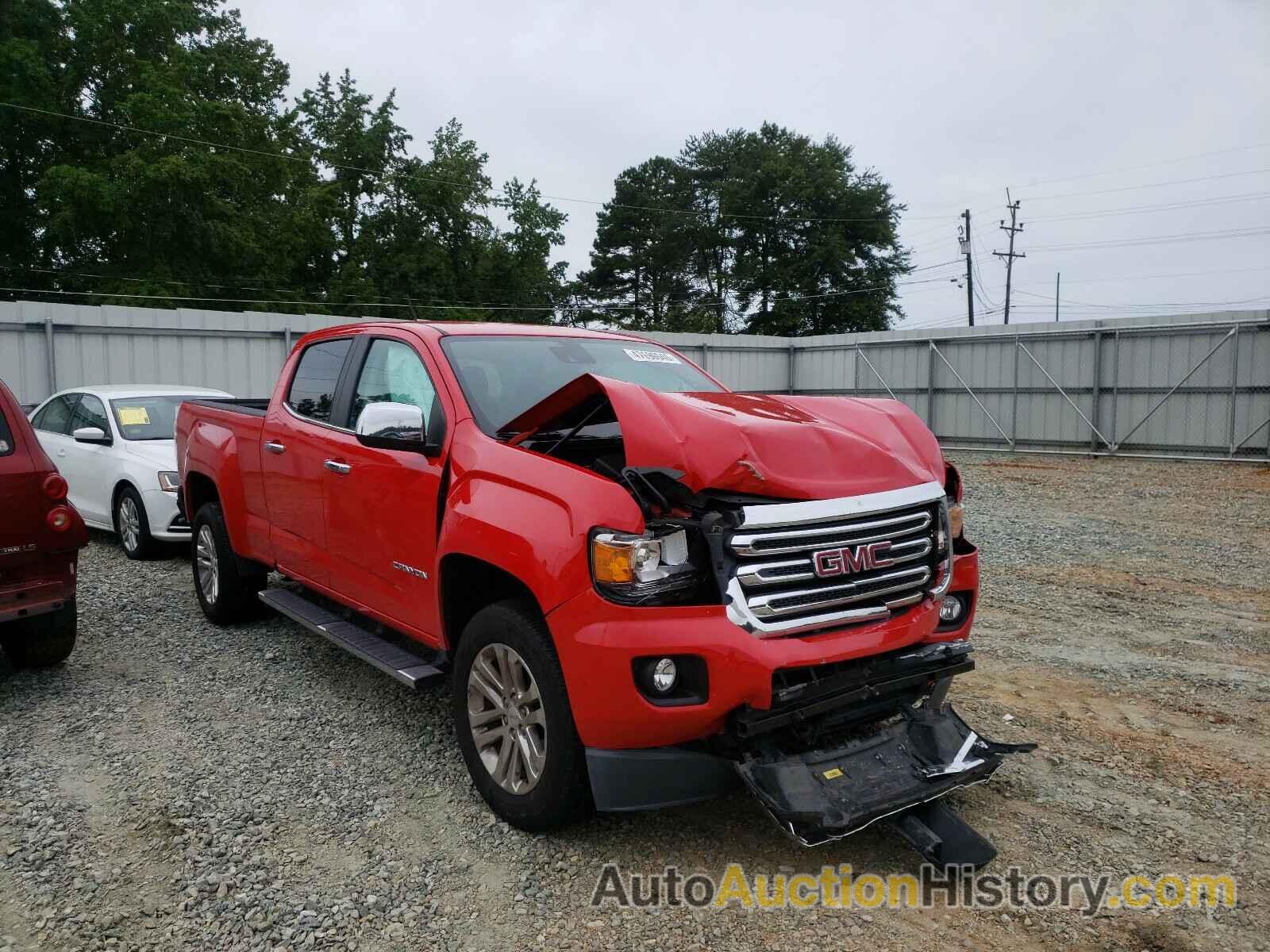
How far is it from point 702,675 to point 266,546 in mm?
3581

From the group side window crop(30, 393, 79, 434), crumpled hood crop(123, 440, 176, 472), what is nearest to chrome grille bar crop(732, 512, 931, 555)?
crumpled hood crop(123, 440, 176, 472)

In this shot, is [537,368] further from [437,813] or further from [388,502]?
[437,813]

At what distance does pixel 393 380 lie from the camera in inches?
175

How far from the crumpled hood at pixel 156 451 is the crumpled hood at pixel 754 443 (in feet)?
19.7

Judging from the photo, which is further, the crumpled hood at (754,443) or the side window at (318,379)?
the side window at (318,379)

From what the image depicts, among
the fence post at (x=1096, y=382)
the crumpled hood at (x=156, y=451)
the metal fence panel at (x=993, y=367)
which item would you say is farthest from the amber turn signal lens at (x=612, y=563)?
the fence post at (x=1096, y=382)

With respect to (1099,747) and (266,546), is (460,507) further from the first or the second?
(1099,747)

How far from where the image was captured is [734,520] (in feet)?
9.66

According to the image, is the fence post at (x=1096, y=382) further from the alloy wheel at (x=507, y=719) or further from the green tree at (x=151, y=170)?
the green tree at (x=151, y=170)

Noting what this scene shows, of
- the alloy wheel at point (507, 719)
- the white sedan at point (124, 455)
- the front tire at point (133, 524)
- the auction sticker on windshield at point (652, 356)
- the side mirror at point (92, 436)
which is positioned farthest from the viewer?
the front tire at point (133, 524)

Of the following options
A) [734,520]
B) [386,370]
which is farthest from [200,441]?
[734,520]

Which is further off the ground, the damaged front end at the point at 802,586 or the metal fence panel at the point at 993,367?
the metal fence panel at the point at 993,367

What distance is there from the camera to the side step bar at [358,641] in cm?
385

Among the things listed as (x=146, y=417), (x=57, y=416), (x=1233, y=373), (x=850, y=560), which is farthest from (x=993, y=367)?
(x=850, y=560)
